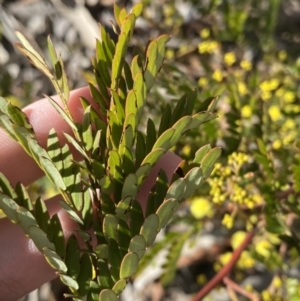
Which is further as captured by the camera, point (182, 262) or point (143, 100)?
point (182, 262)

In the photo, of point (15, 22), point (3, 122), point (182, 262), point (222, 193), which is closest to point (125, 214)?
point (3, 122)

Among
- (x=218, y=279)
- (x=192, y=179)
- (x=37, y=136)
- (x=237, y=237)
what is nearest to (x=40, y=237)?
(x=192, y=179)

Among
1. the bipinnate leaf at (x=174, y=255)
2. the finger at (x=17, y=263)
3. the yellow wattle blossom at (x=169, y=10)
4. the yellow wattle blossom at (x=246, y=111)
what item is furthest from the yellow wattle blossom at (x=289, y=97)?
the finger at (x=17, y=263)

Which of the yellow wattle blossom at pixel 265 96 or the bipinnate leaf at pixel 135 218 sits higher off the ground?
the bipinnate leaf at pixel 135 218

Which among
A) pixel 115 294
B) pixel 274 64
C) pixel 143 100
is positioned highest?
pixel 143 100

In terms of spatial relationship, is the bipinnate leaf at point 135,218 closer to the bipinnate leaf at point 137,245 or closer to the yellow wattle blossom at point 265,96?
the bipinnate leaf at point 137,245

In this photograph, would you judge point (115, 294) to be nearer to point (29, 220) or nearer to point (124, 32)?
point (29, 220)
